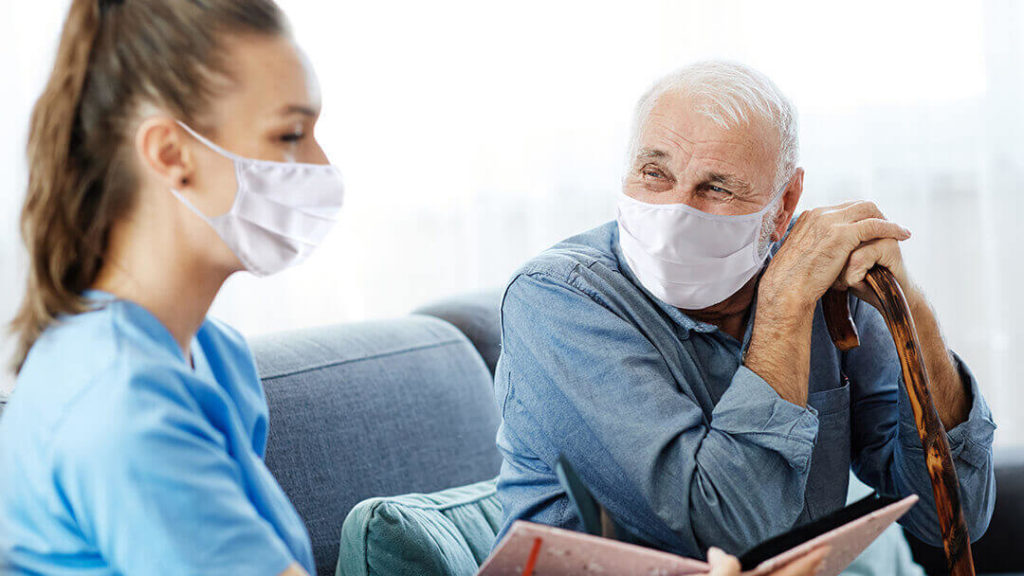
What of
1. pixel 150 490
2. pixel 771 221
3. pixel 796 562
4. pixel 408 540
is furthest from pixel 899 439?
pixel 150 490

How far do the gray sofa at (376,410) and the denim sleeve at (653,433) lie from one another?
1.08ft

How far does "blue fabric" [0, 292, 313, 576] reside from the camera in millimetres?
710

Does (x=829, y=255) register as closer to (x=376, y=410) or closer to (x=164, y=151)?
(x=376, y=410)

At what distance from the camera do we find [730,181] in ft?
4.30

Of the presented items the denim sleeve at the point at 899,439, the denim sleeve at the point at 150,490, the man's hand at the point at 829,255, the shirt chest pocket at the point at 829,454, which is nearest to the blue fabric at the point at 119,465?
the denim sleeve at the point at 150,490

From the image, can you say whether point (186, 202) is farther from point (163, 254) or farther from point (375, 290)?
point (375, 290)

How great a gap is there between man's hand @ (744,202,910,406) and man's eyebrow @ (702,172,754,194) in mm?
89

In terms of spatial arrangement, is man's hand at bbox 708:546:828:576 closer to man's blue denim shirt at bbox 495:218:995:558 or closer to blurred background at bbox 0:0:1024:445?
man's blue denim shirt at bbox 495:218:995:558

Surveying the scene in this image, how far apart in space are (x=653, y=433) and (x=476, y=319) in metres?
0.82

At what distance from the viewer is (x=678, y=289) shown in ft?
4.36

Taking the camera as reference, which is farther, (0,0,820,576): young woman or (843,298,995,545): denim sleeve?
(843,298,995,545): denim sleeve

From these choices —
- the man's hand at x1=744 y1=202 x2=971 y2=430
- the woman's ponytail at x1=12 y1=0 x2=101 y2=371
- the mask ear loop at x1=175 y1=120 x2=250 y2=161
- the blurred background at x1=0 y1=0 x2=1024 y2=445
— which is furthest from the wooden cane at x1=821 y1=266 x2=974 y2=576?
the blurred background at x1=0 y1=0 x2=1024 y2=445

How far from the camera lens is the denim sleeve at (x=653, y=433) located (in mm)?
1167

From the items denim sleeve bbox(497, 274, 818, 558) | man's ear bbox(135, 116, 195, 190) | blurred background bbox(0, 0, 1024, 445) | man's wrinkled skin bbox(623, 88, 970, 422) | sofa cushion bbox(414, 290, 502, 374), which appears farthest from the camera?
blurred background bbox(0, 0, 1024, 445)
